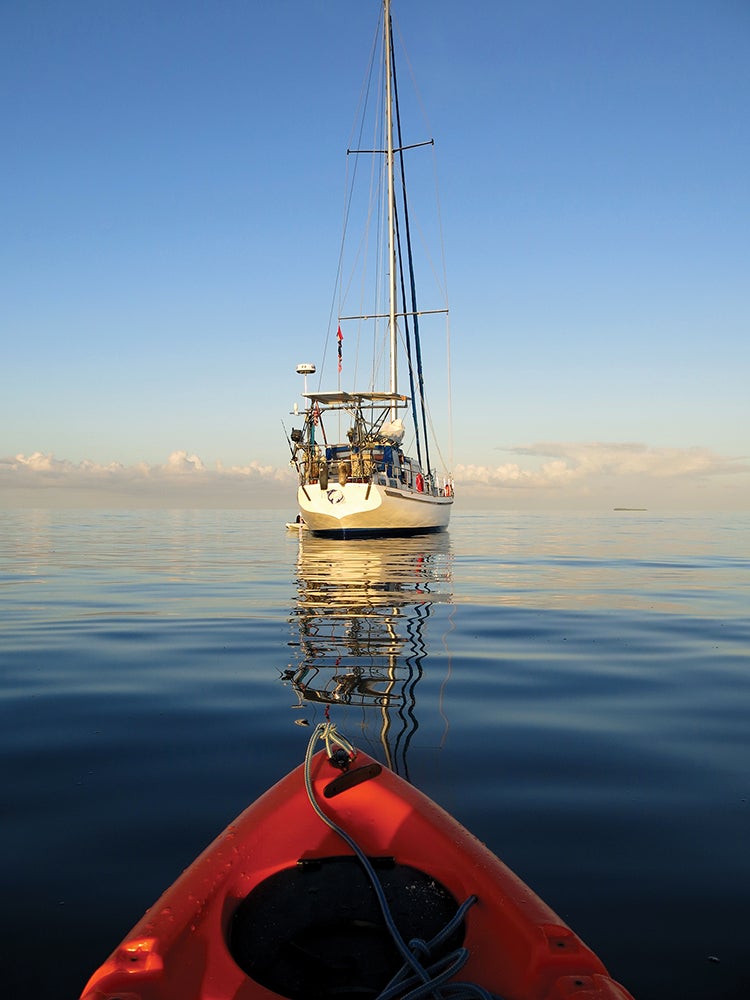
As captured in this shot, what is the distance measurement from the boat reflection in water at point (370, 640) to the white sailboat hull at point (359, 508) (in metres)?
8.41

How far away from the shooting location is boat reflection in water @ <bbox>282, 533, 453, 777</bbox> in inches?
199

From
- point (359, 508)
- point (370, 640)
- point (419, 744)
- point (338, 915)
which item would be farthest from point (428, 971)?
point (359, 508)

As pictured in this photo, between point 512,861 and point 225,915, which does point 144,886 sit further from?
point 512,861

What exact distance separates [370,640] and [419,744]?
141 inches

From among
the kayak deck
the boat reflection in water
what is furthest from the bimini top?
the kayak deck

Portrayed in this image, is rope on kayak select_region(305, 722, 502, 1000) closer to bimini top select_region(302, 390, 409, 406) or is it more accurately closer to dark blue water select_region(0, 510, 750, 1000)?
dark blue water select_region(0, 510, 750, 1000)

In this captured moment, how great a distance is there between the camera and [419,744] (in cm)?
440

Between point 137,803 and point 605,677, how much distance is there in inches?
173

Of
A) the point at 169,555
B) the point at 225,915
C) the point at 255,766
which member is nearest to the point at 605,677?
the point at 255,766

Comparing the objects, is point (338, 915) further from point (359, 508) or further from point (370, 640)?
point (359, 508)

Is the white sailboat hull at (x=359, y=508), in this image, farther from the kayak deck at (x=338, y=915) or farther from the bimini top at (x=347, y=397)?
the kayak deck at (x=338, y=915)

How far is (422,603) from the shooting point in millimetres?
11023

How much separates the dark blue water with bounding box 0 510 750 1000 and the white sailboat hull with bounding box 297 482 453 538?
1518cm

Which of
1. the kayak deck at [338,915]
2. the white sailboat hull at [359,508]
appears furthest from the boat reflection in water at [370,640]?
the white sailboat hull at [359,508]
